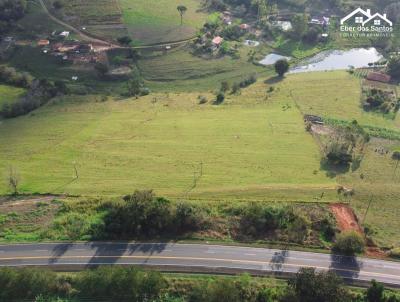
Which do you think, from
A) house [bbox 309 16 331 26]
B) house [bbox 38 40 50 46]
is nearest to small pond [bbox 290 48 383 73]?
house [bbox 309 16 331 26]

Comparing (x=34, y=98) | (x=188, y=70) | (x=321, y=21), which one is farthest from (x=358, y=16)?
(x=34, y=98)

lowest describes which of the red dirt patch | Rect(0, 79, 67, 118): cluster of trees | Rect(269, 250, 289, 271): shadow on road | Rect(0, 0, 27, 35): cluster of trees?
the red dirt patch

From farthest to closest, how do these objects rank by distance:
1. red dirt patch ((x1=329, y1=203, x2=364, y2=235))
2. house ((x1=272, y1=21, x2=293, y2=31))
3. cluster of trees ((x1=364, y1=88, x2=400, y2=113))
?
house ((x1=272, y1=21, x2=293, y2=31))
cluster of trees ((x1=364, y1=88, x2=400, y2=113))
red dirt patch ((x1=329, y1=203, x2=364, y2=235))

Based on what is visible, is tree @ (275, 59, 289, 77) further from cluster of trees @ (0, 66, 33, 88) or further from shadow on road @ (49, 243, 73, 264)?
shadow on road @ (49, 243, 73, 264)

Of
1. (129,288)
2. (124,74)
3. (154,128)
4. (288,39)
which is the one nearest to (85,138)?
(154,128)

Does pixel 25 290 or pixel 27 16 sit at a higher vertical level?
pixel 27 16

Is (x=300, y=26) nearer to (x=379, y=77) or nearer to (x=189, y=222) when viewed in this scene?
(x=379, y=77)

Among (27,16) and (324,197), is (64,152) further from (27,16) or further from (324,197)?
(27,16)
